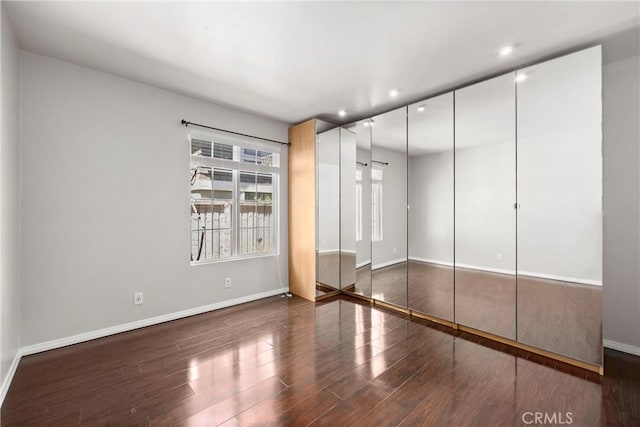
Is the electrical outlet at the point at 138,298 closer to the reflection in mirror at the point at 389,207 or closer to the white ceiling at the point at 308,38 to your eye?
the white ceiling at the point at 308,38

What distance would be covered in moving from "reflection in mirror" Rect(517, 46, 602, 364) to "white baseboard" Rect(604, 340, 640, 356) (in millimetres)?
595

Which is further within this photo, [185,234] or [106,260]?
[185,234]

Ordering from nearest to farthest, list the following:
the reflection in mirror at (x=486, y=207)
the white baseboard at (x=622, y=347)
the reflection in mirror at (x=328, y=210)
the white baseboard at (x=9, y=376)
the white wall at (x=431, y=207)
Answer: the white baseboard at (x=9, y=376), the white baseboard at (x=622, y=347), the reflection in mirror at (x=486, y=207), the white wall at (x=431, y=207), the reflection in mirror at (x=328, y=210)

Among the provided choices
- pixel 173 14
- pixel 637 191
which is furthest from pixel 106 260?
pixel 637 191

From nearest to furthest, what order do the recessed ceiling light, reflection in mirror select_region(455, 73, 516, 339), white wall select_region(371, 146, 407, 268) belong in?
1. the recessed ceiling light
2. reflection in mirror select_region(455, 73, 516, 339)
3. white wall select_region(371, 146, 407, 268)

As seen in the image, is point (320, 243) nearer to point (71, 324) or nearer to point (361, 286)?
point (361, 286)

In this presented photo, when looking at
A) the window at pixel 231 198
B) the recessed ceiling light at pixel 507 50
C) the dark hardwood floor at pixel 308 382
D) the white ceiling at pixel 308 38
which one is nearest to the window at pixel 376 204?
the white ceiling at pixel 308 38

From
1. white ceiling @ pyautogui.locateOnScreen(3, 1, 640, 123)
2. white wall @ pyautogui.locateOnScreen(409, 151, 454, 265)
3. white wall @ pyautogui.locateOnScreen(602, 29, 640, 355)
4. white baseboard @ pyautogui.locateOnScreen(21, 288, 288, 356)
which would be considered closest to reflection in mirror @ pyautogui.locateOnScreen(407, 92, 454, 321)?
white wall @ pyautogui.locateOnScreen(409, 151, 454, 265)

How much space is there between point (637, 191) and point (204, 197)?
445 centimetres

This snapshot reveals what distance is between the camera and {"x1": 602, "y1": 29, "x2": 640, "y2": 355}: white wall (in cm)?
239

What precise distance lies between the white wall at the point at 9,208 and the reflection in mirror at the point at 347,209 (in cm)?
335

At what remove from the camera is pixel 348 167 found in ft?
13.2

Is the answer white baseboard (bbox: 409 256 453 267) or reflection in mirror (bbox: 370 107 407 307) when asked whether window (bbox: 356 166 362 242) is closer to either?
reflection in mirror (bbox: 370 107 407 307)

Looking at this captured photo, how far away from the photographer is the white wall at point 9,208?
1.86 m
